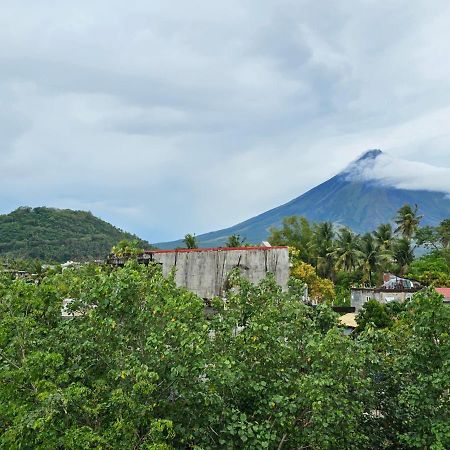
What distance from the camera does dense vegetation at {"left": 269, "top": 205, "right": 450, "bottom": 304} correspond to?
42.3 metres

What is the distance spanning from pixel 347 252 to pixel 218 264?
31830 mm

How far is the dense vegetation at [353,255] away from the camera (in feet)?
139

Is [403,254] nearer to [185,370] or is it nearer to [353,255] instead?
[353,255]

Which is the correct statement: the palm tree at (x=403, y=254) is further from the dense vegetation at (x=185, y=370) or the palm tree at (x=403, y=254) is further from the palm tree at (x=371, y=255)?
the dense vegetation at (x=185, y=370)

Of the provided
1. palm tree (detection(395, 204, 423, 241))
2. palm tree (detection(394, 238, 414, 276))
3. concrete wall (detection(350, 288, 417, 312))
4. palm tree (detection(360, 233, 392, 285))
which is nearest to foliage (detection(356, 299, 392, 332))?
concrete wall (detection(350, 288, 417, 312))

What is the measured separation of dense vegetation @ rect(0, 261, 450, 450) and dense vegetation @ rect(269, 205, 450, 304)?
30428 mm

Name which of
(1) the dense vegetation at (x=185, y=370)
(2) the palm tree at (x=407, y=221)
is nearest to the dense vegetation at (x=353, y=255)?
(2) the palm tree at (x=407, y=221)

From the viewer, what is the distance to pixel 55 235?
422 feet

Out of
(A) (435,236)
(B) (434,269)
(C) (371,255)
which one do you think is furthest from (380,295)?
(A) (435,236)

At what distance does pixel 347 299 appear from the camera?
1828 inches

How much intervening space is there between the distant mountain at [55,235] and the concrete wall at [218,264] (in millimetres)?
88676

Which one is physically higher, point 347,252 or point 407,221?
point 407,221

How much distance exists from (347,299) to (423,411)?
1568 inches

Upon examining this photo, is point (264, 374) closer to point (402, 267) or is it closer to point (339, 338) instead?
point (339, 338)
